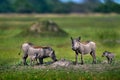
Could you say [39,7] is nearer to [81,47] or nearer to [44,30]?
[44,30]

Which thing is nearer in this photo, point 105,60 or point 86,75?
point 86,75

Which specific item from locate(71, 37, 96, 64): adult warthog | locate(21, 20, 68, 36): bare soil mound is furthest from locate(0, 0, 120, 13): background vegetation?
locate(71, 37, 96, 64): adult warthog

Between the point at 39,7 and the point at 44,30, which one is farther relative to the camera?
the point at 39,7

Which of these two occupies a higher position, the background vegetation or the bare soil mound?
the background vegetation

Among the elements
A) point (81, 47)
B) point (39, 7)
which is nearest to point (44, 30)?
point (81, 47)

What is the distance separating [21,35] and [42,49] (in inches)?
574

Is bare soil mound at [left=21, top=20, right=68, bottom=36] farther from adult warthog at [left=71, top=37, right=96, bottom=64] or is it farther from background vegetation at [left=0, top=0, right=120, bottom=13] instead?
background vegetation at [left=0, top=0, right=120, bottom=13]

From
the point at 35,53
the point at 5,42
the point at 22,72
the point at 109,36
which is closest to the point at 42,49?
the point at 35,53

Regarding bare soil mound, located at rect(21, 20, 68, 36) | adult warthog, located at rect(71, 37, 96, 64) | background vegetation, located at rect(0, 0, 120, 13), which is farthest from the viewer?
background vegetation, located at rect(0, 0, 120, 13)

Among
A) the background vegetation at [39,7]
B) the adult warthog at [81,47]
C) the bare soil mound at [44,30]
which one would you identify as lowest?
the adult warthog at [81,47]

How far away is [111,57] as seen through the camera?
58.2ft

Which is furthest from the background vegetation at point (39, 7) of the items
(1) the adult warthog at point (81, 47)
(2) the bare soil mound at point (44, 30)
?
(1) the adult warthog at point (81, 47)

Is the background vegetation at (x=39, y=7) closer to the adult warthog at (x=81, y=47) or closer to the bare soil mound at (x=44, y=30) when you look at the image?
the bare soil mound at (x=44, y=30)

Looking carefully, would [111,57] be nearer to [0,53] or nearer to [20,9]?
[0,53]
